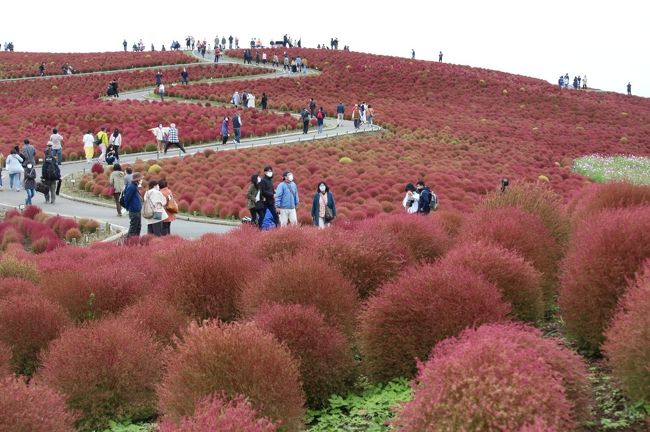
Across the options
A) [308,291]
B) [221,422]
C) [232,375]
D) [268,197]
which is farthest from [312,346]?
[268,197]

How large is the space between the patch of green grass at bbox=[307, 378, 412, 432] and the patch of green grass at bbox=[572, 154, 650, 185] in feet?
92.1

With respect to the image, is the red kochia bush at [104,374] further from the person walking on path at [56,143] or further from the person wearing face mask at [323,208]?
the person walking on path at [56,143]

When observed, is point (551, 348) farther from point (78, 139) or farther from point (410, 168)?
point (78, 139)

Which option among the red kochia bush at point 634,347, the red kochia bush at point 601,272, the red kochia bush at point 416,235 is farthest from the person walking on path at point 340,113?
the red kochia bush at point 634,347

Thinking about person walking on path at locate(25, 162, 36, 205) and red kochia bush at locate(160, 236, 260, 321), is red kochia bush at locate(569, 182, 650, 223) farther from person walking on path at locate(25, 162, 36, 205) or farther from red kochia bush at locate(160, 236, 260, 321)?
person walking on path at locate(25, 162, 36, 205)

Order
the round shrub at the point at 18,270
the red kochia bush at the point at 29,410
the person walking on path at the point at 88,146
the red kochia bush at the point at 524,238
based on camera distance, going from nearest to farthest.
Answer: the red kochia bush at the point at 29,410 < the red kochia bush at the point at 524,238 < the round shrub at the point at 18,270 < the person walking on path at the point at 88,146

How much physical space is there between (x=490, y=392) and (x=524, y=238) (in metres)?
5.64

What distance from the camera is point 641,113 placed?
66188 millimetres

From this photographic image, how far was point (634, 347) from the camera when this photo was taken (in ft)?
22.1

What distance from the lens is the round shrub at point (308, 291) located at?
31.3 ft

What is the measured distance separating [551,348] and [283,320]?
2.89 metres

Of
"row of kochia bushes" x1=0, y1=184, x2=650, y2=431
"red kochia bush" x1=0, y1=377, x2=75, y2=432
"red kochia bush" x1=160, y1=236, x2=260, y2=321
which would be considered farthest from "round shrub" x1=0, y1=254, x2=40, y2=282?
"red kochia bush" x1=0, y1=377, x2=75, y2=432

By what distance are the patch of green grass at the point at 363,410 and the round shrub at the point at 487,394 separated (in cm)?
154

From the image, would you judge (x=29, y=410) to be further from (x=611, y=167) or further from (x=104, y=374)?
(x=611, y=167)
